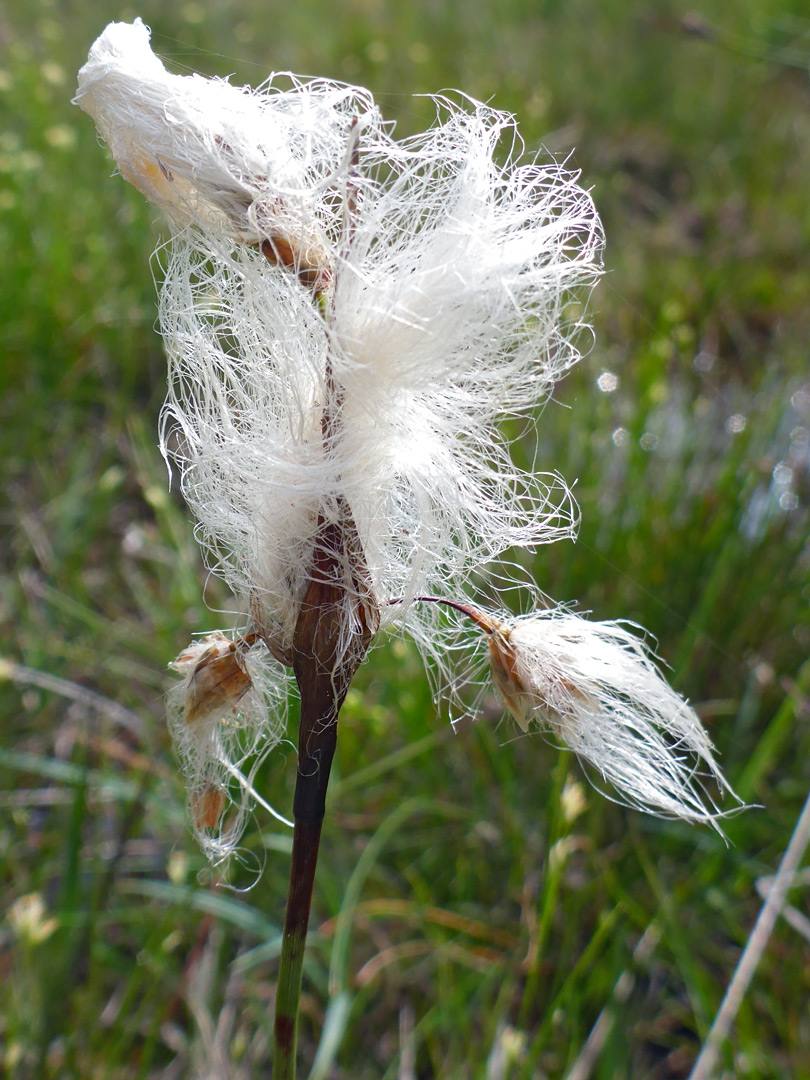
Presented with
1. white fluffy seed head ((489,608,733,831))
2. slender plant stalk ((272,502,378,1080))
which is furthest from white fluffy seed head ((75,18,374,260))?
white fluffy seed head ((489,608,733,831))

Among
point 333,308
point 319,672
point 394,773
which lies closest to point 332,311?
point 333,308

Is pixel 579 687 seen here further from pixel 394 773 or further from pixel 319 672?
pixel 394 773

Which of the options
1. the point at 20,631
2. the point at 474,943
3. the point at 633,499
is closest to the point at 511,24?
the point at 633,499

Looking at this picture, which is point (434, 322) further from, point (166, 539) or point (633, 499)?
point (166, 539)

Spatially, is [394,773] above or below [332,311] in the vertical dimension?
below

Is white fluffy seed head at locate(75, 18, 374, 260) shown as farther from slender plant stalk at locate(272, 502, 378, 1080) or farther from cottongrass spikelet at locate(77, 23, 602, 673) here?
slender plant stalk at locate(272, 502, 378, 1080)

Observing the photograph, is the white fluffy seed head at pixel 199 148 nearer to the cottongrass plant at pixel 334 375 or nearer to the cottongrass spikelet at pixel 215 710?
the cottongrass plant at pixel 334 375

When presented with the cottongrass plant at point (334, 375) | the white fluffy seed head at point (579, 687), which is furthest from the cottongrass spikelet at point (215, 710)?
the white fluffy seed head at point (579, 687)
